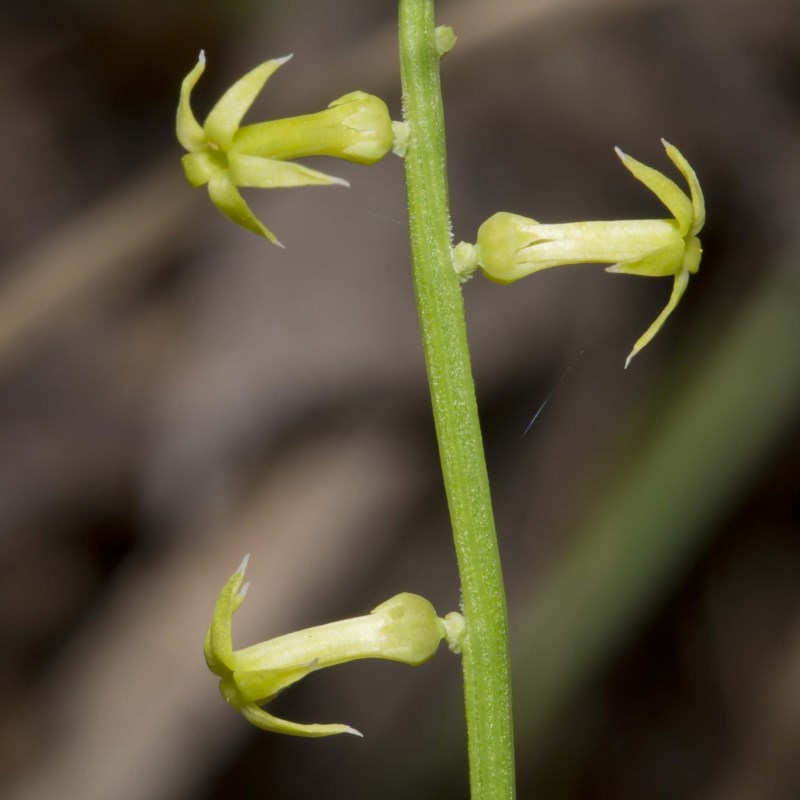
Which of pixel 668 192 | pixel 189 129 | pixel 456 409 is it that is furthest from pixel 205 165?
pixel 668 192

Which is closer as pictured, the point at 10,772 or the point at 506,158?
the point at 10,772

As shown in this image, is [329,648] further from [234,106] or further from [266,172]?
[234,106]

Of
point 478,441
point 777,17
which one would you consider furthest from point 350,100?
point 777,17

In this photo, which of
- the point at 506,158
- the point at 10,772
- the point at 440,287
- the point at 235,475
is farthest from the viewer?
the point at 506,158

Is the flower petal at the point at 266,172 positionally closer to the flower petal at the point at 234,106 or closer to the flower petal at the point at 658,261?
the flower petal at the point at 234,106

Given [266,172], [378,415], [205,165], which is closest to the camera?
[266,172]

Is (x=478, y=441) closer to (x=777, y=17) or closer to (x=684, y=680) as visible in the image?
(x=684, y=680)
